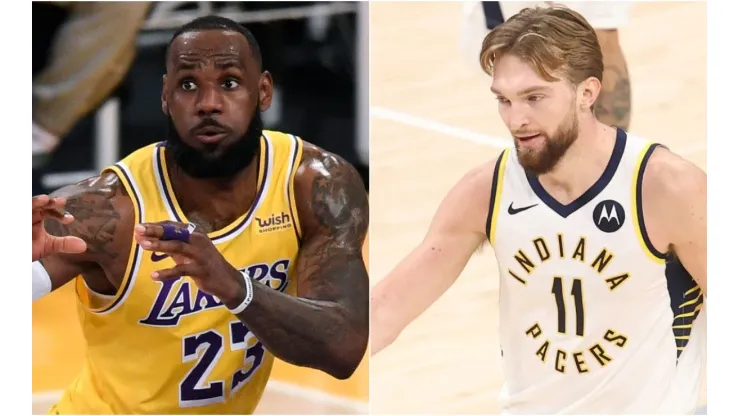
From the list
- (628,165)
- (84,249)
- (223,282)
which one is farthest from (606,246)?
(84,249)

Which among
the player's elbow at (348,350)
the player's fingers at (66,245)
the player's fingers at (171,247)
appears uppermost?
the player's fingers at (66,245)

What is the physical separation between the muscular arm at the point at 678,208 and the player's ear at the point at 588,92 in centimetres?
25

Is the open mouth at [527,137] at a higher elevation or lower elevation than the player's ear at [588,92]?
lower

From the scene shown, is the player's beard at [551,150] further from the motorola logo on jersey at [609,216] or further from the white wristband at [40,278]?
the white wristband at [40,278]

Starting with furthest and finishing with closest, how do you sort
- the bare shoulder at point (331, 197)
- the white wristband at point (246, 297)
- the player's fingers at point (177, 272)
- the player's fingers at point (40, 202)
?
the bare shoulder at point (331, 197), the player's fingers at point (40, 202), the white wristband at point (246, 297), the player's fingers at point (177, 272)

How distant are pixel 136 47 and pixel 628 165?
5.16 feet

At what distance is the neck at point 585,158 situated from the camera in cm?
291

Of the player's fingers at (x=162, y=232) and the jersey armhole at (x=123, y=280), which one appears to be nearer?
the player's fingers at (x=162, y=232)

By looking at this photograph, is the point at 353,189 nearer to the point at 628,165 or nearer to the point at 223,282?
the point at 223,282

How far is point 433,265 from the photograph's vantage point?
303cm

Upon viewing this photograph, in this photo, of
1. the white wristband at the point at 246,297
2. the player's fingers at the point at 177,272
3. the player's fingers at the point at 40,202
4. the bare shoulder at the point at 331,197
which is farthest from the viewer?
the bare shoulder at the point at 331,197

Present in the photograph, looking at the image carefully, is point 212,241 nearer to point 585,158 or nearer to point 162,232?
point 162,232

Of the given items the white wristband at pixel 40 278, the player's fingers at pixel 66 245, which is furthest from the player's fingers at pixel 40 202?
the white wristband at pixel 40 278

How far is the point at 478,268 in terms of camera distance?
300 cm
